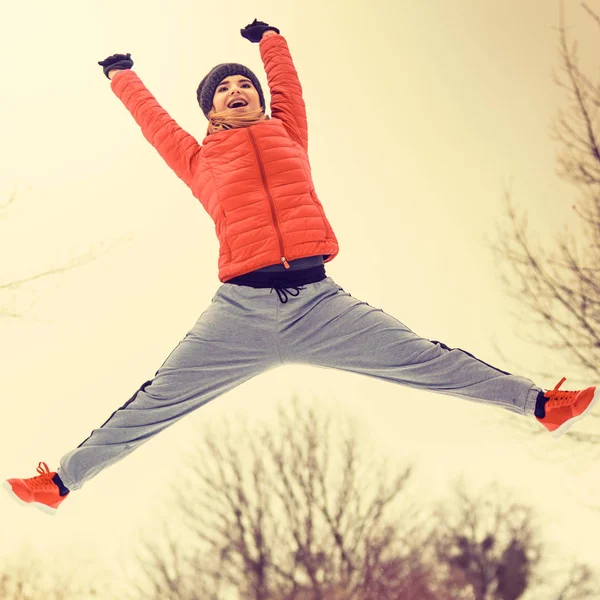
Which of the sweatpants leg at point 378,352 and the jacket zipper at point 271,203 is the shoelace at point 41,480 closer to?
the sweatpants leg at point 378,352

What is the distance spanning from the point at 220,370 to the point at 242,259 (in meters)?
0.42

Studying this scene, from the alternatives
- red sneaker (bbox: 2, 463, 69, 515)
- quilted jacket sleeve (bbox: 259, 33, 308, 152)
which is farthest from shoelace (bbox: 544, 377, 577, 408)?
red sneaker (bbox: 2, 463, 69, 515)

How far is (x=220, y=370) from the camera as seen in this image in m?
2.40

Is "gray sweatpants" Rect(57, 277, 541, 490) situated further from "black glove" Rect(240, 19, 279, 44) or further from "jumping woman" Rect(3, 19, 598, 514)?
"black glove" Rect(240, 19, 279, 44)

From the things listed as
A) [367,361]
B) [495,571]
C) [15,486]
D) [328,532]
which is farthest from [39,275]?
[495,571]

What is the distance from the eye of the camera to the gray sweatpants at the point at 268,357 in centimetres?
225

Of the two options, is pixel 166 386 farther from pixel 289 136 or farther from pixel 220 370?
pixel 289 136

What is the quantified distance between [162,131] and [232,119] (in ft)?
1.05

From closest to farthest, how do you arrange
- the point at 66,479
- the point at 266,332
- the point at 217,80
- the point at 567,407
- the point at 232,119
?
the point at 567,407, the point at 66,479, the point at 266,332, the point at 232,119, the point at 217,80

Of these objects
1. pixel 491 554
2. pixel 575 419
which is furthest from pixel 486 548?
pixel 575 419

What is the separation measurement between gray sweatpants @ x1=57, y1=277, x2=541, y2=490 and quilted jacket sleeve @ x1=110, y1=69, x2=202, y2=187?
1.93 feet

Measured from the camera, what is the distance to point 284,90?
279 centimetres

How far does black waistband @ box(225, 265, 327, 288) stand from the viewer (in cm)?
241

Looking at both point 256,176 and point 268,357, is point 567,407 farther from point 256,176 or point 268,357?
point 256,176
